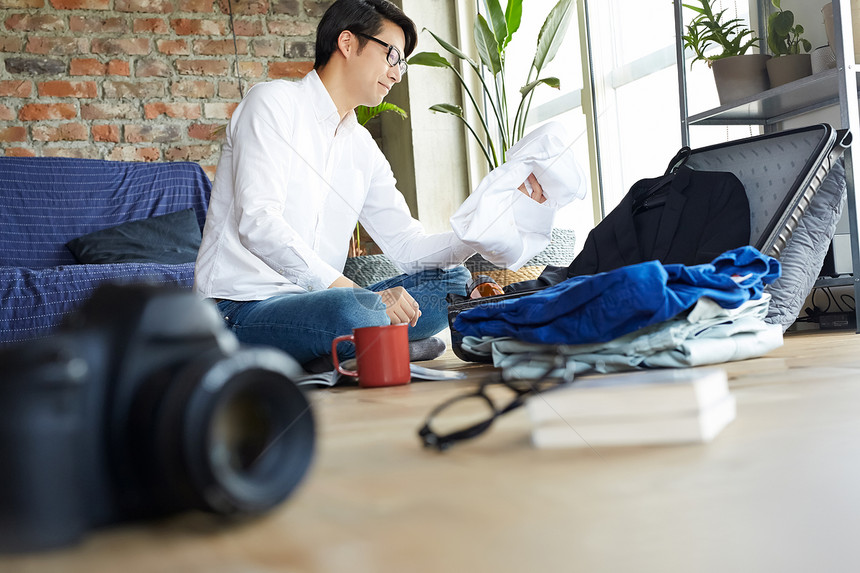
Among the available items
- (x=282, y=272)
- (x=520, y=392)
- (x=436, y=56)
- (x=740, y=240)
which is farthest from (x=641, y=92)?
(x=520, y=392)

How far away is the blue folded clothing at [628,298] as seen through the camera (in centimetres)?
88

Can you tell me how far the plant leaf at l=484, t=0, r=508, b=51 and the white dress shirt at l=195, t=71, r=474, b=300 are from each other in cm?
107

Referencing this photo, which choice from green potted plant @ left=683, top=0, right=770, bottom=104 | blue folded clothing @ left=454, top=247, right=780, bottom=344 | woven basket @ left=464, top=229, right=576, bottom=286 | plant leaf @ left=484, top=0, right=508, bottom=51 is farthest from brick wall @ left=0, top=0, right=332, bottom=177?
blue folded clothing @ left=454, top=247, right=780, bottom=344

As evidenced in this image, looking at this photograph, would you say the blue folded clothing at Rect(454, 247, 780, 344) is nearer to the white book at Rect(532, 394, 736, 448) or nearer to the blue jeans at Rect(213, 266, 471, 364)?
the blue jeans at Rect(213, 266, 471, 364)

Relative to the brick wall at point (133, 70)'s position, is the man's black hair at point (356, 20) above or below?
below

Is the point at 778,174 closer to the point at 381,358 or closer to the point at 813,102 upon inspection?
the point at 813,102

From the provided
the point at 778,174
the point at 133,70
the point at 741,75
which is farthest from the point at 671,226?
the point at 133,70

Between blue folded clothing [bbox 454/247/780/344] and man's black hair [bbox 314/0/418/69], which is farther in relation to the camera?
man's black hair [bbox 314/0/418/69]

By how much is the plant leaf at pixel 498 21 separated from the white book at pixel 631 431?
2353 mm

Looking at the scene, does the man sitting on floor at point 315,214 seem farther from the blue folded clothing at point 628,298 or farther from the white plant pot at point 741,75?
the white plant pot at point 741,75

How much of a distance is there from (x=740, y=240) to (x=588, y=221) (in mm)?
1178

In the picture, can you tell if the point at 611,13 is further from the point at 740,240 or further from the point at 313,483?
the point at 313,483

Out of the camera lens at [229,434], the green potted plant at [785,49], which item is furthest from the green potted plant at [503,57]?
the camera lens at [229,434]

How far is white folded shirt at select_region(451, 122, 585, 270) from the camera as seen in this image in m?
1.09
